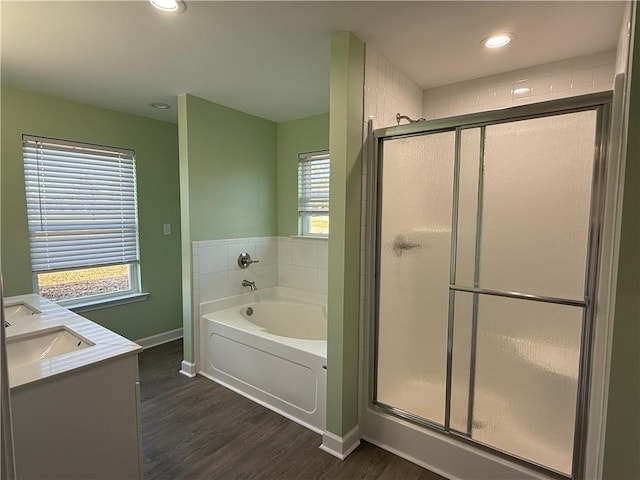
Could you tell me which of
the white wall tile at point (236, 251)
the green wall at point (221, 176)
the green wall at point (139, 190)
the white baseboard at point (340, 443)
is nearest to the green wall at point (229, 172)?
the green wall at point (221, 176)

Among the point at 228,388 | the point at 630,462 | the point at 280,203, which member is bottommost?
the point at 228,388

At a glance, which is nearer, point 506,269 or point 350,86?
point 506,269

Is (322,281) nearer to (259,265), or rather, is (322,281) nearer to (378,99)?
(259,265)

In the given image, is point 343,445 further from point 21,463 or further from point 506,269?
point 21,463

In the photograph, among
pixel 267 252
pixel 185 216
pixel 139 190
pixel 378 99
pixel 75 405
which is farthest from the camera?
pixel 267 252

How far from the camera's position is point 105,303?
320 cm

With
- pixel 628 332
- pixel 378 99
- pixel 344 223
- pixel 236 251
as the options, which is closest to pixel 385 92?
pixel 378 99

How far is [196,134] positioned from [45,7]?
131cm

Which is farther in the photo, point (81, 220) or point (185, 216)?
point (81, 220)

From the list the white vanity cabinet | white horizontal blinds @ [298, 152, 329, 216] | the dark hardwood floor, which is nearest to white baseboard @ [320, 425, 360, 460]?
the dark hardwood floor

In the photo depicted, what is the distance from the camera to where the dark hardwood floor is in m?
1.87

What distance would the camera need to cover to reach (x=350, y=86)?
6.21 ft

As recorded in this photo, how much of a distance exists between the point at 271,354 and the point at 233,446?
0.61 metres

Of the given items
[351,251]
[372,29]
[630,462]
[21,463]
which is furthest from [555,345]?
[21,463]
